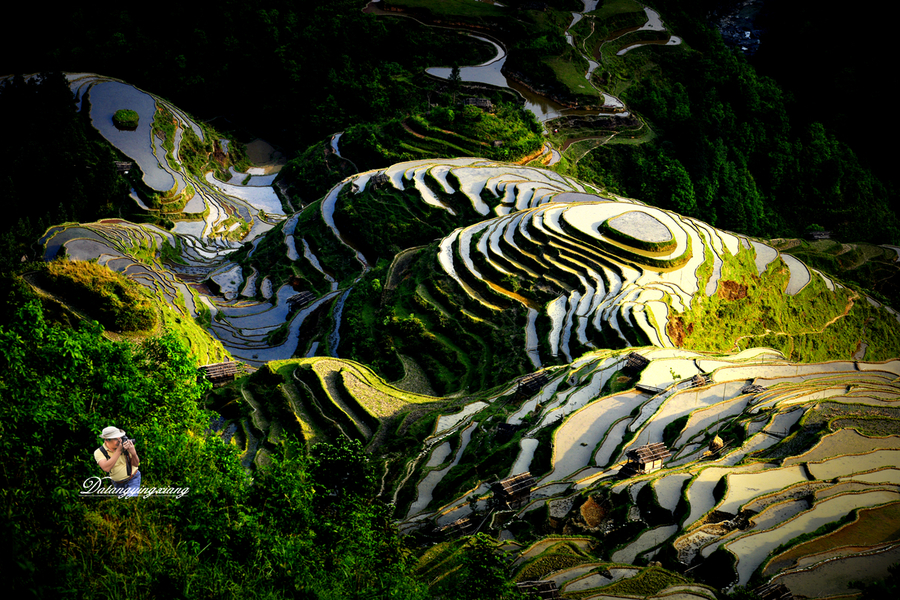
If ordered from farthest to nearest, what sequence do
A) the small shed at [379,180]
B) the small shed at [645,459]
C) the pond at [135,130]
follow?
the pond at [135,130], the small shed at [379,180], the small shed at [645,459]

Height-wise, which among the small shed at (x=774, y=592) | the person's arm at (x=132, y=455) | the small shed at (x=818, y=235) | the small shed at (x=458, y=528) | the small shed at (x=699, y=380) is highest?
the person's arm at (x=132, y=455)

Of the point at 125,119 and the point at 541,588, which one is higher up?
the point at 125,119

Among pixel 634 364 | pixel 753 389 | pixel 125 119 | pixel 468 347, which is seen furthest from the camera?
pixel 125 119

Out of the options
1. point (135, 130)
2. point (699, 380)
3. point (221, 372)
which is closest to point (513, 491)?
point (699, 380)

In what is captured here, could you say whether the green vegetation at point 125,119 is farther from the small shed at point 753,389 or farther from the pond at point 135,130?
the small shed at point 753,389

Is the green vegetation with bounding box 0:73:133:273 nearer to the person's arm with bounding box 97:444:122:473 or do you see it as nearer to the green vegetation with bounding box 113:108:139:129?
the green vegetation with bounding box 113:108:139:129

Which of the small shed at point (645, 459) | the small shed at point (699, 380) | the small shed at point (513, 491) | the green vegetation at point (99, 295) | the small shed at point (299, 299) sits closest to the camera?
the small shed at point (513, 491)

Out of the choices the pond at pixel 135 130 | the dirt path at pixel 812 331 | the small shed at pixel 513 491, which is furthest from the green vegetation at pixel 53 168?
the dirt path at pixel 812 331

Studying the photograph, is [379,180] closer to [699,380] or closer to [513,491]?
[699,380]
